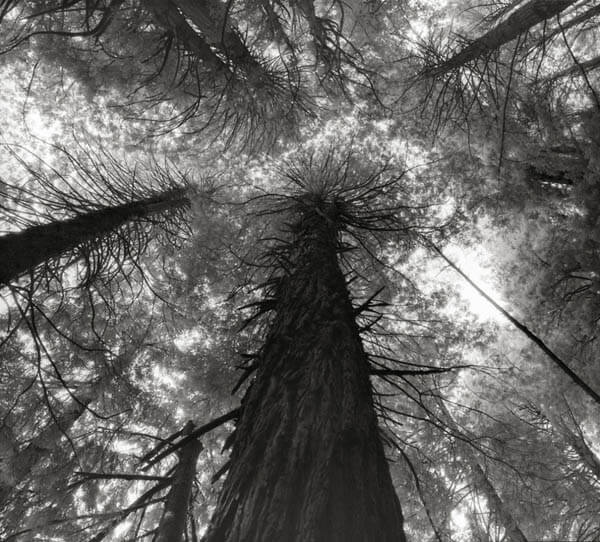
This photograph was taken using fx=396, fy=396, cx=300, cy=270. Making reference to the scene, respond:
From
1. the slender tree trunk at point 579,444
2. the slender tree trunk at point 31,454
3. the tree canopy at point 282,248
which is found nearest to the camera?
the tree canopy at point 282,248

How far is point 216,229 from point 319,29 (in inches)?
142

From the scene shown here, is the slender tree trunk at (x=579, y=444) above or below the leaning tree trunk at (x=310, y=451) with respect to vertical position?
above

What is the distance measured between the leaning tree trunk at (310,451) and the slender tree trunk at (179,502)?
1.48 metres

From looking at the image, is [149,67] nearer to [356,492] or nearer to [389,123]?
[389,123]

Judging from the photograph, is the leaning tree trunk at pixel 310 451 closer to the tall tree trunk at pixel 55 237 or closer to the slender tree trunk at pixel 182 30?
the tall tree trunk at pixel 55 237

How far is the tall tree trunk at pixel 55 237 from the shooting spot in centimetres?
364

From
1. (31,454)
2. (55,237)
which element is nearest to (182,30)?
(55,237)

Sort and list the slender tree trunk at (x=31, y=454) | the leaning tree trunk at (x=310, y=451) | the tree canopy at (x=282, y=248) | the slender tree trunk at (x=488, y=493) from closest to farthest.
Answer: the leaning tree trunk at (x=310, y=451) < the tree canopy at (x=282, y=248) < the slender tree trunk at (x=31, y=454) < the slender tree trunk at (x=488, y=493)

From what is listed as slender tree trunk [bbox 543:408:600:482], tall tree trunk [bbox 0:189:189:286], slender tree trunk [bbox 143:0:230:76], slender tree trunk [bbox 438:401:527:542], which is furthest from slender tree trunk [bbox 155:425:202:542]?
slender tree trunk [bbox 543:408:600:482]

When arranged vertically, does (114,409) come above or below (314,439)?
above

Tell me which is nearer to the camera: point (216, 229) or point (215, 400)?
point (215, 400)

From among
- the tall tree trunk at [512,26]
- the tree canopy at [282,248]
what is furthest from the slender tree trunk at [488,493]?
the tall tree trunk at [512,26]

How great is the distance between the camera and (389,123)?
8273mm

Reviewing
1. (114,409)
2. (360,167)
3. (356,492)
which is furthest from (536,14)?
(114,409)
